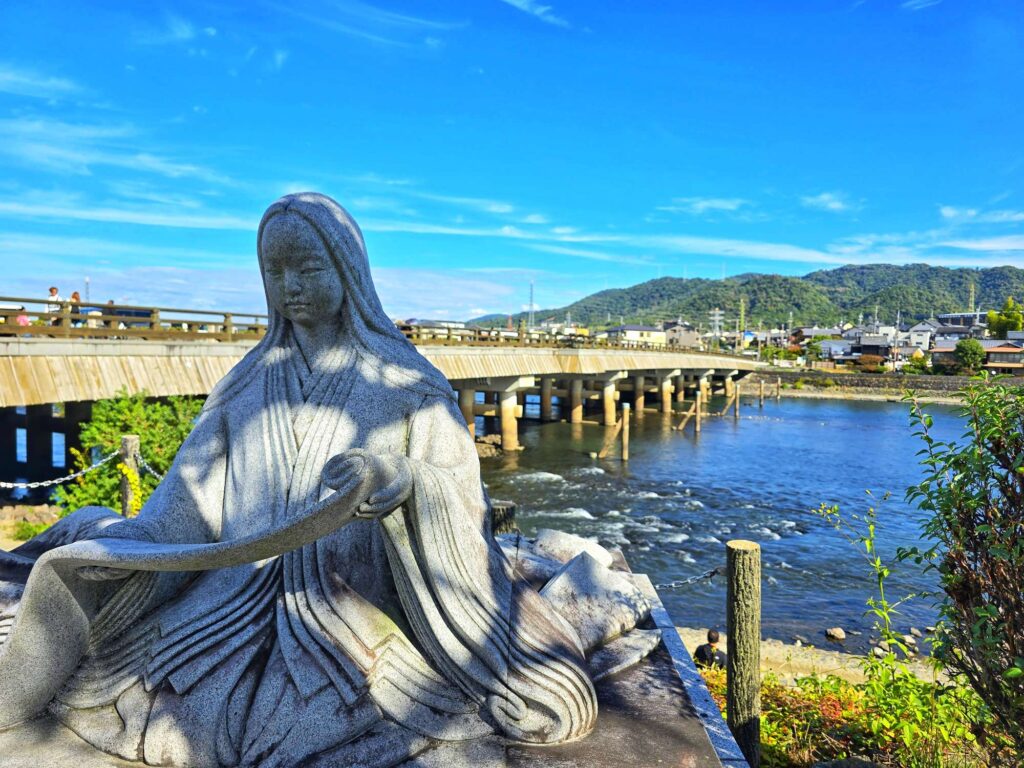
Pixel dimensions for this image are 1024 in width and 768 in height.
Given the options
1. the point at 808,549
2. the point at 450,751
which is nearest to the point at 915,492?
the point at 450,751

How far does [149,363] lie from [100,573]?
354 inches

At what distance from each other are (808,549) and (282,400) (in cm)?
1410

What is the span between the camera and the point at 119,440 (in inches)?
361

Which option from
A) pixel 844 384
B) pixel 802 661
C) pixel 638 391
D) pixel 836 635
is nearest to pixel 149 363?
pixel 802 661

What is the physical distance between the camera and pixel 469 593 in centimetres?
293

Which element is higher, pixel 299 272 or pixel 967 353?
pixel 299 272

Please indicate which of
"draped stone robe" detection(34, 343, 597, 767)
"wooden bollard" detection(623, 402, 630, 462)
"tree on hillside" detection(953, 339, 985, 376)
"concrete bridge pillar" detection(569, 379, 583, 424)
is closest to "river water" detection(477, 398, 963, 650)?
"wooden bollard" detection(623, 402, 630, 462)

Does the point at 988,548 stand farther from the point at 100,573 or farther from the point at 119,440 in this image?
the point at 119,440

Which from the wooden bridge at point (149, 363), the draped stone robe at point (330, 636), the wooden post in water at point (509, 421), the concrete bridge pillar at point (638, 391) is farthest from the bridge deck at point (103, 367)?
the concrete bridge pillar at point (638, 391)

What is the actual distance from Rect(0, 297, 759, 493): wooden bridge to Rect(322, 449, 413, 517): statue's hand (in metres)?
8.50

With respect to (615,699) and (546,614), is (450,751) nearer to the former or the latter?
(546,614)

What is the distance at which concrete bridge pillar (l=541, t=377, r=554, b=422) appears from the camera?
1347 inches

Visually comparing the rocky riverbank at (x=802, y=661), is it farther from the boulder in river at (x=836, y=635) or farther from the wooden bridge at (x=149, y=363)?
the wooden bridge at (x=149, y=363)

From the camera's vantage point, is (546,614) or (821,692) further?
(821,692)
